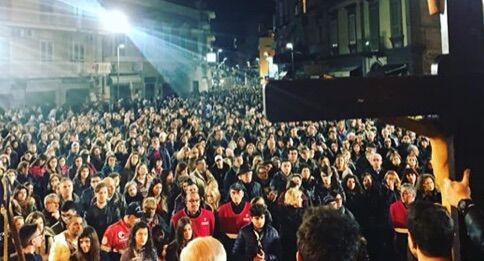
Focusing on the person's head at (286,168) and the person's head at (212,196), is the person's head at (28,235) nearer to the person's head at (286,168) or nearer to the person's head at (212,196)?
the person's head at (212,196)

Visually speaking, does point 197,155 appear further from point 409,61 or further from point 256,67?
point 256,67

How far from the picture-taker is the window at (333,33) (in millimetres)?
38009

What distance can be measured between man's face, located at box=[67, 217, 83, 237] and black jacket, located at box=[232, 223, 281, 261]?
1.89m

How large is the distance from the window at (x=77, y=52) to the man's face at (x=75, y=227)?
3844cm

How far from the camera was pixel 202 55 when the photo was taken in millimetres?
63969

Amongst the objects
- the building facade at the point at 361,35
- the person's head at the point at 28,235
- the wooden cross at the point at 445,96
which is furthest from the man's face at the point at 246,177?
the building facade at the point at 361,35

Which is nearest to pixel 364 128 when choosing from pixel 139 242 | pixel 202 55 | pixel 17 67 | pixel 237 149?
pixel 237 149

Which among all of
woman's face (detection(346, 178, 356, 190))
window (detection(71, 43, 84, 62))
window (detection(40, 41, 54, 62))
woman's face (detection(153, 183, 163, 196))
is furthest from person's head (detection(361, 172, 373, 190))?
window (detection(71, 43, 84, 62))

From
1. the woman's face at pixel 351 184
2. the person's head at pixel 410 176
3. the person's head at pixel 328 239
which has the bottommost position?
the woman's face at pixel 351 184

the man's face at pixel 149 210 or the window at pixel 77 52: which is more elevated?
the window at pixel 77 52

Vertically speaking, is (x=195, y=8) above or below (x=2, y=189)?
above

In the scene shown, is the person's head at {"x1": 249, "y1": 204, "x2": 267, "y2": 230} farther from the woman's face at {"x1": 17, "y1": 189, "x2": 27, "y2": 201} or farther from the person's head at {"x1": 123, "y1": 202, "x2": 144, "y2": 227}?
the woman's face at {"x1": 17, "y1": 189, "x2": 27, "y2": 201}

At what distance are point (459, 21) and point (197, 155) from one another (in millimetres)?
9247

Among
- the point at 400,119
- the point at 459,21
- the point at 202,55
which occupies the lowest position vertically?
the point at 400,119
